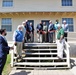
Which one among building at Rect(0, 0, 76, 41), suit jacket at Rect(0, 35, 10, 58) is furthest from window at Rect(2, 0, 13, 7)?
suit jacket at Rect(0, 35, 10, 58)

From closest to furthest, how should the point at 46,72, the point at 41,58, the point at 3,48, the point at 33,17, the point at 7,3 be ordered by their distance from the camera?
1. the point at 3,48
2. the point at 46,72
3. the point at 41,58
4. the point at 33,17
5. the point at 7,3

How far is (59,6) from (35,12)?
99.9 inches

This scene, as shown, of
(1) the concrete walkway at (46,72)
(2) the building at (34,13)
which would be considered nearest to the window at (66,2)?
(2) the building at (34,13)

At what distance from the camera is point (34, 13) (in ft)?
62.5

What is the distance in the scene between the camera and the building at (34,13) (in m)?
18.9

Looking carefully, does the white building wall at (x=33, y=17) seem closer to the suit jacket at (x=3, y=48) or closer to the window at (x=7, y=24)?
the window at (x=7, y=24)

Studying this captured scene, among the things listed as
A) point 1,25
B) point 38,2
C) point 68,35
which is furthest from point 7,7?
point 68,35

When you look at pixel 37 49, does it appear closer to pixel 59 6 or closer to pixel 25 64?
pixel 25 64

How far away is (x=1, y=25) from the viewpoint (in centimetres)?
1925

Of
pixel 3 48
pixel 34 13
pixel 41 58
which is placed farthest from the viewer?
pixel 34 13

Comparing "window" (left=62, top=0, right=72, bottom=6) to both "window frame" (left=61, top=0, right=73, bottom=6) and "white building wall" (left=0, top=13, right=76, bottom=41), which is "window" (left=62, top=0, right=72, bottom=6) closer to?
"window frame" (left=61, top=0, right=73, bottom=6)

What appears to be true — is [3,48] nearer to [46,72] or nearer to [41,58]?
[46,72]

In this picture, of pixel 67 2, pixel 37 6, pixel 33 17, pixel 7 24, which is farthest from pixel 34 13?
pixel 67 2

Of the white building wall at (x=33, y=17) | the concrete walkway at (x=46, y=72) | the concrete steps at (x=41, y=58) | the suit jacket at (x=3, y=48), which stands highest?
the white building wall at (x=33, y=17)
